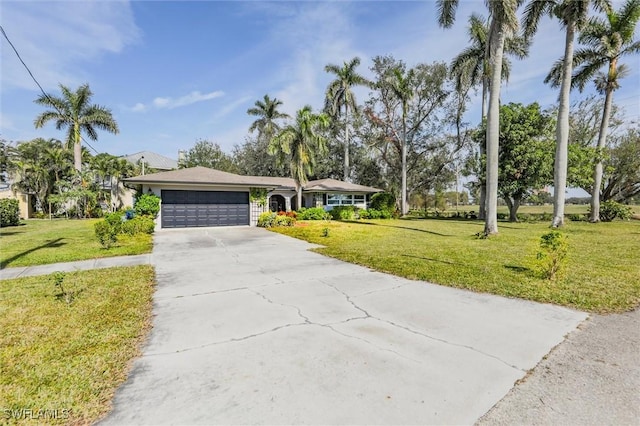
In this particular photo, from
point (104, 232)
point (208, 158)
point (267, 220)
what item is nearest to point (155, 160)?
point (208, 158)

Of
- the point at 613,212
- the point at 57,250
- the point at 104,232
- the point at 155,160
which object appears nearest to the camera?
the point at 57,250

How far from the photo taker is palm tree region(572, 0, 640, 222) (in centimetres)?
1739

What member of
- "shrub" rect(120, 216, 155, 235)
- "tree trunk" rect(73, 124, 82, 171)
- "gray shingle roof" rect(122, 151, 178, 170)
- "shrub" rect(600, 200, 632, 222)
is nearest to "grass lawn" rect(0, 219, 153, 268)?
"shrub" rect(120, 216, 155, 235)

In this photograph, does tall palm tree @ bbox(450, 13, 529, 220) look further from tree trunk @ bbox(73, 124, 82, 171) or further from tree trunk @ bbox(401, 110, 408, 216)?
tree trunk @ bbox(73, 124, 82, 171)

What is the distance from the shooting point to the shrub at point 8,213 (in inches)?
717

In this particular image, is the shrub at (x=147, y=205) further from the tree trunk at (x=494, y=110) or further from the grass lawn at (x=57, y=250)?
the tree trunk at (x=494, y=110)

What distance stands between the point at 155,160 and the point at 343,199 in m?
29.4

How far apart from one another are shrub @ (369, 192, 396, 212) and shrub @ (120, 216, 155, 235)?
18990mm

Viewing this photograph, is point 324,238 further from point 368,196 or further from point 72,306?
point 368,196

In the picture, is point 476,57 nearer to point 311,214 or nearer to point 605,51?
point 605,51

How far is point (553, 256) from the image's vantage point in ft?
20.4

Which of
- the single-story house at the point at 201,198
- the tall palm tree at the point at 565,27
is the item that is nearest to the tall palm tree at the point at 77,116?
the single-story house at the point at 201,198

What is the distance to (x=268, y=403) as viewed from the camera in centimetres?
241

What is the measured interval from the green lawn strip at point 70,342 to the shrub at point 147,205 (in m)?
10.9
